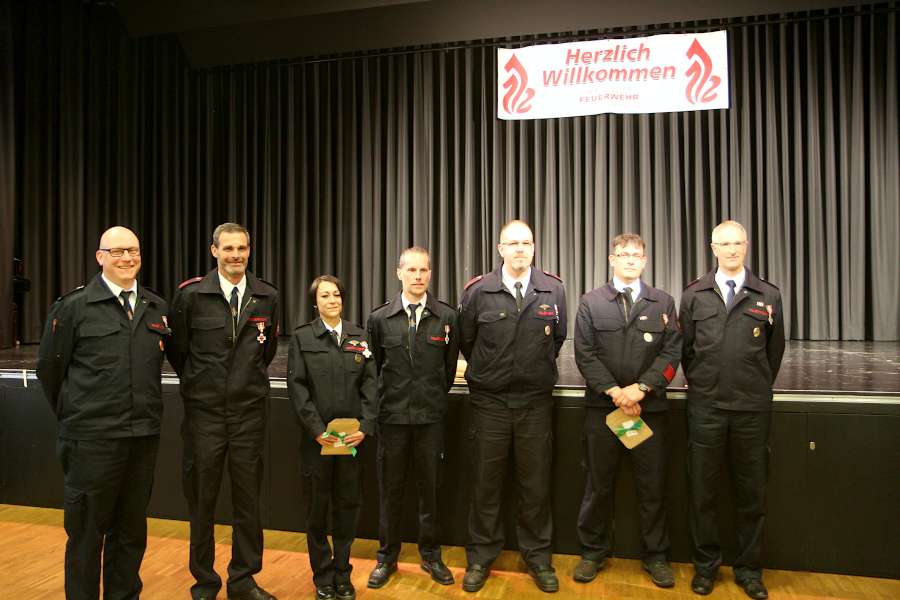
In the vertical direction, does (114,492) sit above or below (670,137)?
below

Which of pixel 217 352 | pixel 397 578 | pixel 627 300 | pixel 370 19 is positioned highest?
pixel 370 19

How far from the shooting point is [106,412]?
241cm

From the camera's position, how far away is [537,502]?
2.89 meters

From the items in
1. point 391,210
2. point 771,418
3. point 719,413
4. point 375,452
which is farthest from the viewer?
point 391,210

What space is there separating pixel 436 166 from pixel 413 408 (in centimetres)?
515

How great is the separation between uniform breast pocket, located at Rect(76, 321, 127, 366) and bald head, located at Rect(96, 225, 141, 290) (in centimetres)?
19

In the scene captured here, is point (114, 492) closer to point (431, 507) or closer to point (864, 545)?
point (431, 507)

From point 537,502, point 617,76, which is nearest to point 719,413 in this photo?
point 537,502

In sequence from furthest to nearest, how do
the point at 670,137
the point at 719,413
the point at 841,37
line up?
1. the point at 670,137
2. the point at 841,37
3. the point at 719,413

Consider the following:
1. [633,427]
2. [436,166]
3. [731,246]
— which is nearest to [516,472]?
[633,427]

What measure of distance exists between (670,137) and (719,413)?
4.82 m

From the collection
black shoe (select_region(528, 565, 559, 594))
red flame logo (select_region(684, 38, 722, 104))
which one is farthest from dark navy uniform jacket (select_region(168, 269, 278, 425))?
red flame logo (select_region(684, 38, 722, 104))

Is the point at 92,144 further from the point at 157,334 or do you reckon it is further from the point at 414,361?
the point at 414,361

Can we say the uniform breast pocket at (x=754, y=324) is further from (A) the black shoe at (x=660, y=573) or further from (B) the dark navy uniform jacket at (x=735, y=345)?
(A) the black shoe at (x=660, y=573)
